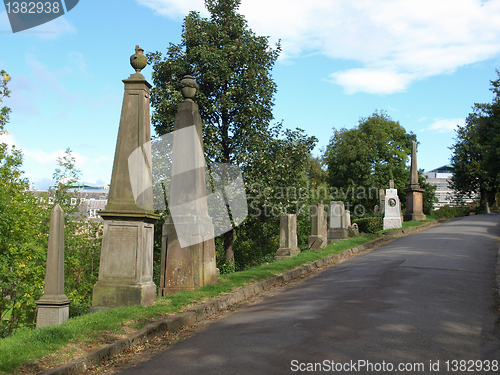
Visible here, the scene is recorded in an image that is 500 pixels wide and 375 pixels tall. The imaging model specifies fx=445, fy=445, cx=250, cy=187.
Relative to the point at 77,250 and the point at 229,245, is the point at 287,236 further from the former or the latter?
the point at 77,250

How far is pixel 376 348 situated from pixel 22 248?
61.9 ft

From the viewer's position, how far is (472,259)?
487 inches

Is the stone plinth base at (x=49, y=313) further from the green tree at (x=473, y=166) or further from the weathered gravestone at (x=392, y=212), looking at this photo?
the green tree at (x=473, y=166)

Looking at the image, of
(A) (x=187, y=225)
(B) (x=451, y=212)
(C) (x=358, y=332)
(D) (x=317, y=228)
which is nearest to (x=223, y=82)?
(D) (x=317, y=228)

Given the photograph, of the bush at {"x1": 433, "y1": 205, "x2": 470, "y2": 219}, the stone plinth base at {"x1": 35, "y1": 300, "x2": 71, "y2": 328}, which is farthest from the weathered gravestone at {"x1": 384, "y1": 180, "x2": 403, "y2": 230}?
the stone plinth base at {"x1": 35, "y1": 300, "x2": 71, "y2": 328}

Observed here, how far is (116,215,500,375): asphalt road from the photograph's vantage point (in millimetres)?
4352

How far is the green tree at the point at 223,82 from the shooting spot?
20.2 metres

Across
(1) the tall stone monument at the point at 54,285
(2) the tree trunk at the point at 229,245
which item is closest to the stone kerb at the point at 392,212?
(2) the tree trunk at the point at 229,245

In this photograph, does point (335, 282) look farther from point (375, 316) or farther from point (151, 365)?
point (151, 365)

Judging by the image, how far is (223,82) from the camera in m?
20.4

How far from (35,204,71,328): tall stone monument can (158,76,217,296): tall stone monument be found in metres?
2.44

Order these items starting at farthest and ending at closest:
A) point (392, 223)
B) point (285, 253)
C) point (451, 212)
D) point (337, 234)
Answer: point (451, 212) < point (392, 223) < point (337, 234) < point (285, 253)

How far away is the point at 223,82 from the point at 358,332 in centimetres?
1662

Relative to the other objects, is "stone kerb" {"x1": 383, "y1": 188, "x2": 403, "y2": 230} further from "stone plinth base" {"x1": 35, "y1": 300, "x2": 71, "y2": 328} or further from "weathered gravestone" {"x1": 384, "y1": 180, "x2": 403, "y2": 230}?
"stone plinth base" {"x1": 35, "y1": 300, "x2": 71, "y2": 328}
